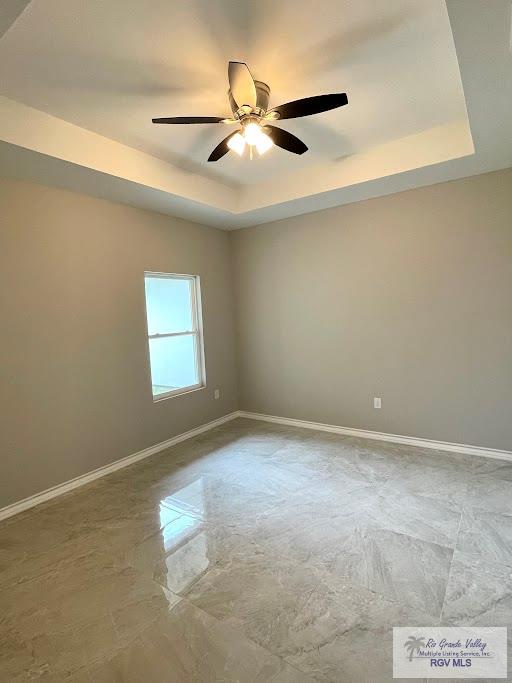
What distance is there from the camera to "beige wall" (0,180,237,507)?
9.04ft

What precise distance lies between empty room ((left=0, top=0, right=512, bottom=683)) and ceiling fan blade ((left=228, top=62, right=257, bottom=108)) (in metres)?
0.02

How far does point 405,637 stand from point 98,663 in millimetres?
1317

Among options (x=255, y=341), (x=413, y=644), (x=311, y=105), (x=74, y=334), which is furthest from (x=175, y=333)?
(x=413, y=644)

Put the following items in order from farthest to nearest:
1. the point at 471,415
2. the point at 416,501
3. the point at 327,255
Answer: the point at 327,255 < the point at 471,415 < the point at 416,501

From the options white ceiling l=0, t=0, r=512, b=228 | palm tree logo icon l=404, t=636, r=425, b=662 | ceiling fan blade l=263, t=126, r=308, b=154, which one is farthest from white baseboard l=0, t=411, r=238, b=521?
ceiling fan blade l=263, t=126, r=308, b=154

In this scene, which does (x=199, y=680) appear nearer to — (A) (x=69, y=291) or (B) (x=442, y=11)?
(A) (x=69, y=291)

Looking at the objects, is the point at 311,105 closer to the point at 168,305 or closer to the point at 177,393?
the point at 168,305

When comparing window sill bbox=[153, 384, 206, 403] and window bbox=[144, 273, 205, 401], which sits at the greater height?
window bbox=[144, 273, 205, 401]

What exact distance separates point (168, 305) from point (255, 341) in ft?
4.04

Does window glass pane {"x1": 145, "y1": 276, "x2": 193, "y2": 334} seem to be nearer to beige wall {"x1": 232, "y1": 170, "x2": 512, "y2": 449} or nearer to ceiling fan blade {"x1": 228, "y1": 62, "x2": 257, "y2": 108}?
beige wall {"x1": 232, "y1": 170, "x2": 512, "y2": 449}

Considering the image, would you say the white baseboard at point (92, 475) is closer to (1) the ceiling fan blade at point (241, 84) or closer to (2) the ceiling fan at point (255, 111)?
(2) the ceiling fan at point (255, 111)

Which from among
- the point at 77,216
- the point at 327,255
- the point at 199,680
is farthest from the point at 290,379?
the point at 199,680

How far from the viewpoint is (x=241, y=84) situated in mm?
1879

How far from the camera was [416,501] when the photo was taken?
103 inches
